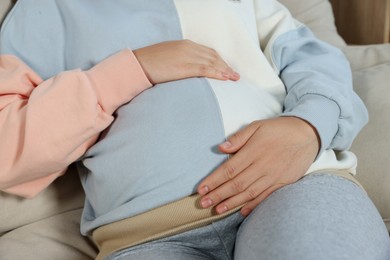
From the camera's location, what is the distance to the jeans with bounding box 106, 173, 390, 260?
660mm

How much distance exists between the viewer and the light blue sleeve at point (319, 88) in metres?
0.86

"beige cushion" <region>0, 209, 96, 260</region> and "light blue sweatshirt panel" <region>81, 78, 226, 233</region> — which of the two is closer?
"light blue sweatshirt panel" <region>81, 78, 226, 233</region>

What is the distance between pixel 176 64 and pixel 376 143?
0.43m

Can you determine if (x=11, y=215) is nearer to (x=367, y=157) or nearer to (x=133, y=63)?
(x=133, y=63)

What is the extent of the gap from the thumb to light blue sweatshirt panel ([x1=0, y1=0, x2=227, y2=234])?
0.6 inches

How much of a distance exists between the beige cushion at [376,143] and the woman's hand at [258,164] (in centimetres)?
23

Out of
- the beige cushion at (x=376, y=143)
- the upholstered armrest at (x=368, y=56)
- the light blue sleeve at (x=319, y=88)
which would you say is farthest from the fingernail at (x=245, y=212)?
the upholstered armrest at (x=368, y=56)

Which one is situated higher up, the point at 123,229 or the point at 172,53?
the point at 172,53

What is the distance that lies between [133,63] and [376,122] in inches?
20.0

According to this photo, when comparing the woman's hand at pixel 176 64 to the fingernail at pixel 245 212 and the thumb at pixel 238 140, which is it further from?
the fingernail at pixel 245 212

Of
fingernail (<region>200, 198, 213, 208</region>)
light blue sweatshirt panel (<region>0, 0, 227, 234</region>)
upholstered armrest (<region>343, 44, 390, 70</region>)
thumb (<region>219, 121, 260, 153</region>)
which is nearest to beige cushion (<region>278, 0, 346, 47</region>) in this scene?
upholstered armrest (<region>343, 44, 390, 70</region>)

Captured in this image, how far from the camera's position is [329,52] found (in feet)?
3.31

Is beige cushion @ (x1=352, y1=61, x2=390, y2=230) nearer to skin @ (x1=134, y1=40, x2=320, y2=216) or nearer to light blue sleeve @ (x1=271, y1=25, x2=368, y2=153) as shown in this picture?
light blue sleeve @ (x1=271, y1=25, x2=368, y2=153)

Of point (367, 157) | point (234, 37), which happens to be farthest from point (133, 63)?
point (367, 157)
